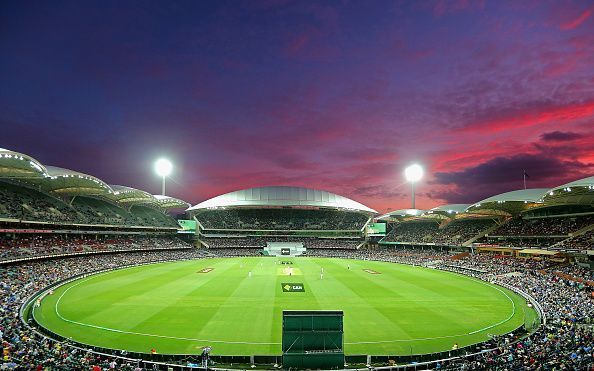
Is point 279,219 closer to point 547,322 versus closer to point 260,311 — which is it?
point 260,311

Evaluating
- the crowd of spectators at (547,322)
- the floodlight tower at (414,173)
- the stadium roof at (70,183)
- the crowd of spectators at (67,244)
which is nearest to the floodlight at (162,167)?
the crowd of spectators at (67,244)

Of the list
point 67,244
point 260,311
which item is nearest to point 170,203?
point 67,244

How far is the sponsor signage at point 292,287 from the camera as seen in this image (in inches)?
1416

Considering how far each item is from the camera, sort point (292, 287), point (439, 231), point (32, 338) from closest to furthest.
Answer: point (32, 338)
point (292, 287)
point (439, 231)

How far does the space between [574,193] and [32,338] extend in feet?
162

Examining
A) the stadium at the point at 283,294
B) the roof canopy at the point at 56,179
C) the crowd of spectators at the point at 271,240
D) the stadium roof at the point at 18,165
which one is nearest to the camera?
the stadium at the point at 283,294

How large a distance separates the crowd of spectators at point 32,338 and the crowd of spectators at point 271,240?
150 feet

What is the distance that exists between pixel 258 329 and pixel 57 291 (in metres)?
23.7

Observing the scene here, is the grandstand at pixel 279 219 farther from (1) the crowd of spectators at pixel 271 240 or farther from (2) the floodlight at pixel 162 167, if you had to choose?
(2) the floodlight at pixel 162 167

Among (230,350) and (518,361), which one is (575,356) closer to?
(518,361)

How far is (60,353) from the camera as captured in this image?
54.1 feet

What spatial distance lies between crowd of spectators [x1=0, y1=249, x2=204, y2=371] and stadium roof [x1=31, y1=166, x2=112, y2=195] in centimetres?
1055

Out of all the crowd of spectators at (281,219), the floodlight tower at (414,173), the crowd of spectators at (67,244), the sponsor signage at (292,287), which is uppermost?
the floodlight tower at (414,173)

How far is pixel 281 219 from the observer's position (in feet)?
332
